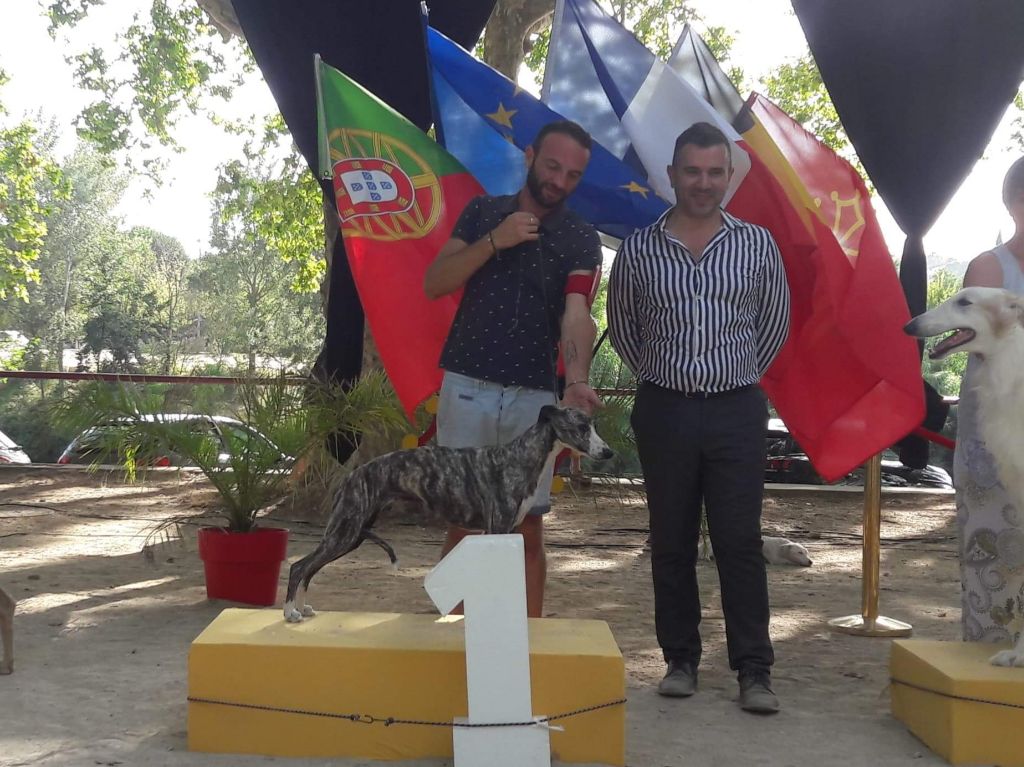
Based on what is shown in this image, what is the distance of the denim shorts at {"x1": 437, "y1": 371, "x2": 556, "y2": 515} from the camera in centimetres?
385

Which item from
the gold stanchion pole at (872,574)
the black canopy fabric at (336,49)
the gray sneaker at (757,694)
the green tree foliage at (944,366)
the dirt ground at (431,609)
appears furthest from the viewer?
the green tree foliage at (944,366)

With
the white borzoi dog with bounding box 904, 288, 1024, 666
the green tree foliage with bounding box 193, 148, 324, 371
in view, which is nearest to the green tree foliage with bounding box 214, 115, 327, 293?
the white borzoi dog with bounding box 904, 288, 1024, 666

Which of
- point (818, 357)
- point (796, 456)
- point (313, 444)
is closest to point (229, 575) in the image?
point (313, 444)

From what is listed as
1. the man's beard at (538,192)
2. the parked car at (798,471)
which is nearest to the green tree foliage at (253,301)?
the parked car at (798,471)

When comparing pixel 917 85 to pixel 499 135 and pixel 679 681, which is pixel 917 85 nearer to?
pixel 499 135

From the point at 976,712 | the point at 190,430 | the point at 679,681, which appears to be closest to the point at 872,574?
the point at 679,681

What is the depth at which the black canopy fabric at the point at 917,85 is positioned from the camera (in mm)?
5422

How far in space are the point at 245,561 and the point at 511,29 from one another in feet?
23.5

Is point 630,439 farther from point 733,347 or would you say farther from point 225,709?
point 225,709

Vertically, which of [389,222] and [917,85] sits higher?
[917,85]

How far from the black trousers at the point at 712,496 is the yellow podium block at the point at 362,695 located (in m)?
0.78

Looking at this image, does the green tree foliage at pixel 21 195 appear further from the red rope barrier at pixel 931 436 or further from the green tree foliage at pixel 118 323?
the red rope barrier at pixel 931 436

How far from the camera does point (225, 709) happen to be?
11.2 feet

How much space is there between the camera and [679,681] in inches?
165
